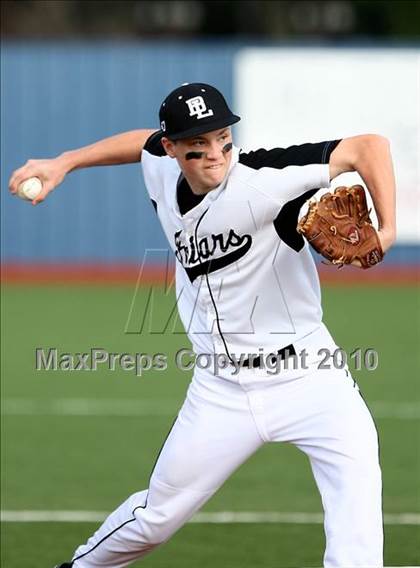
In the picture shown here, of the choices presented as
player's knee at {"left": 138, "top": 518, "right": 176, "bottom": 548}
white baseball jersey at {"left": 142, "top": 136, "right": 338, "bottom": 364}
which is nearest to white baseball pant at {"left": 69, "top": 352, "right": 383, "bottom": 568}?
player's knee at {"left": 138, "top": 518, "right": 176, "bottom": 548}

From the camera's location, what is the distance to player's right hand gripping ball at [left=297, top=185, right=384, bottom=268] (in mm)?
4707

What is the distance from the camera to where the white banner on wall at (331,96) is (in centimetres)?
1902

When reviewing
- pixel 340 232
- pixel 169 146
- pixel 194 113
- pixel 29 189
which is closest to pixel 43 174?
pixel 29 189

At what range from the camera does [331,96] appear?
63.0ft

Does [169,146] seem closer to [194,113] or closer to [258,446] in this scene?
[194,113]

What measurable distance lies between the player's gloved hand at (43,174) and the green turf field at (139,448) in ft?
6.43

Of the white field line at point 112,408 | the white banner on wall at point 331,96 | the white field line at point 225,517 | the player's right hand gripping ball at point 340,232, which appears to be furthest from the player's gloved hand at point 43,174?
the white banner on wall at point 331,96

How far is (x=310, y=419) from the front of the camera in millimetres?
5062

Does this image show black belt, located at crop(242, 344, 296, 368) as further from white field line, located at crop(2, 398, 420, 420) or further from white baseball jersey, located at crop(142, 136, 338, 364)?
white field line, located at crop(2, 398, 420, 420)

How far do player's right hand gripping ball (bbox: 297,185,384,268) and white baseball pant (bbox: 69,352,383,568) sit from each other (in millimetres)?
615

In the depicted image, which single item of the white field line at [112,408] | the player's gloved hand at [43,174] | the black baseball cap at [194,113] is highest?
the black baseball cap at [194,113]

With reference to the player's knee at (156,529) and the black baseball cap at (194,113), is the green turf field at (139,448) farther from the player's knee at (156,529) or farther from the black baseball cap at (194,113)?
the black baseball cap at (194,113)

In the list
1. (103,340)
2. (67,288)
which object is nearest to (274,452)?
(103,340)

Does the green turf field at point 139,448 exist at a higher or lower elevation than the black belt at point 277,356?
lower
